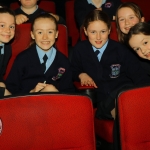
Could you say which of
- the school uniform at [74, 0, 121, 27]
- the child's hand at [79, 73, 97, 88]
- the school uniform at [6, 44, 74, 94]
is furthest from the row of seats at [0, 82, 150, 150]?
the school uniform at [74, 0, 121, 27]

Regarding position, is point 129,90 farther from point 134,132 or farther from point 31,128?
point 31,128

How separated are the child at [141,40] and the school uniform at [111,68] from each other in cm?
10

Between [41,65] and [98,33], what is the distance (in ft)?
1.09

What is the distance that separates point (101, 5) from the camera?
2178 mm

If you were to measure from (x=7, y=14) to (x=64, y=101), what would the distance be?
2.46 ft

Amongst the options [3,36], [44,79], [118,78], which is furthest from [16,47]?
[118,78]

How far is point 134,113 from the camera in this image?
1.03 meters

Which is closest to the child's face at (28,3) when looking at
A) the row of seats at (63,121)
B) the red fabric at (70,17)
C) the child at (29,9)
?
the child at (29,9)

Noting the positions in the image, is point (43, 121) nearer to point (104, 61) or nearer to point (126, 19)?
point (104, 61)

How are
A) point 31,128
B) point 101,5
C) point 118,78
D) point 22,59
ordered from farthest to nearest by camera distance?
1. point 101,5
2. point 118,78
3. point 22,59
4. point 31,128

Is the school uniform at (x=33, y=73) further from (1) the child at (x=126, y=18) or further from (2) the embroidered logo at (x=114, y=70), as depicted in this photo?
(1) the child at (x=126, y=18)

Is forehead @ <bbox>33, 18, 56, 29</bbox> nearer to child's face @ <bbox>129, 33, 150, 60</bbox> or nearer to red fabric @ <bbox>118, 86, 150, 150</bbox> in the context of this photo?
child's face @ <bbox>129, 33, 150, 60</bbox>

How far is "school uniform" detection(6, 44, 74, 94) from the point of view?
152 centimetres

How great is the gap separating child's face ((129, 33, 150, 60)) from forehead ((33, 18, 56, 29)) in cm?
39
